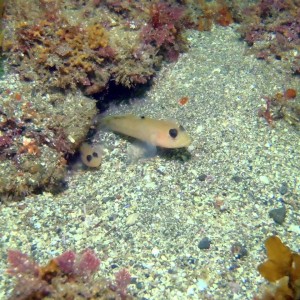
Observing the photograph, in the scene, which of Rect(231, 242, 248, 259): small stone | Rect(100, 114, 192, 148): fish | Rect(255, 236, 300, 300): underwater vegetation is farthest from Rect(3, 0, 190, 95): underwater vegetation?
Rect(255, 236, 300, 300): underwater vegetation

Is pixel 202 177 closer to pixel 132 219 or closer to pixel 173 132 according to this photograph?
Answer: pixel 173 132

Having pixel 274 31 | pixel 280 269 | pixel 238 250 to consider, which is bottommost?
pixel 238 250

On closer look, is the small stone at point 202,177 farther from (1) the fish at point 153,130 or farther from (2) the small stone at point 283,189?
(2) the small stone at point 283,189

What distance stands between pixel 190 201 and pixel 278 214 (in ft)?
3.47

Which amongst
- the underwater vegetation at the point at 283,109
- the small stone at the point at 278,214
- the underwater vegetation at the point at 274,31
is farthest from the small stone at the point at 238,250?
the underwater vegetation at the point at 274,31

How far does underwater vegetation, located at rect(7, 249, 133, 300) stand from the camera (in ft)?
8.63

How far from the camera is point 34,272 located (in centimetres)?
269

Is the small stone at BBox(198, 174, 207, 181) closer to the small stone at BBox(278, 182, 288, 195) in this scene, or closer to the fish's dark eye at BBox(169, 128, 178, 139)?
the fish's dark eye at BBox(169, 128, 178, 139)

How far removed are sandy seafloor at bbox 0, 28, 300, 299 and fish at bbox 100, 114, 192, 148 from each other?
292 mm

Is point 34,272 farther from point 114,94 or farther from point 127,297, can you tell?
point 114,94

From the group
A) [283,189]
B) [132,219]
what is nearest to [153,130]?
[132,219]

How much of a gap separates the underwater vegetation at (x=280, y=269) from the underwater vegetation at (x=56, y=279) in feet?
4.77

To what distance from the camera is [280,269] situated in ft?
9.84

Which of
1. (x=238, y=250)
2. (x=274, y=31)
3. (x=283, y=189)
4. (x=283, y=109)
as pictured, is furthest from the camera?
(x=274, y=31)
